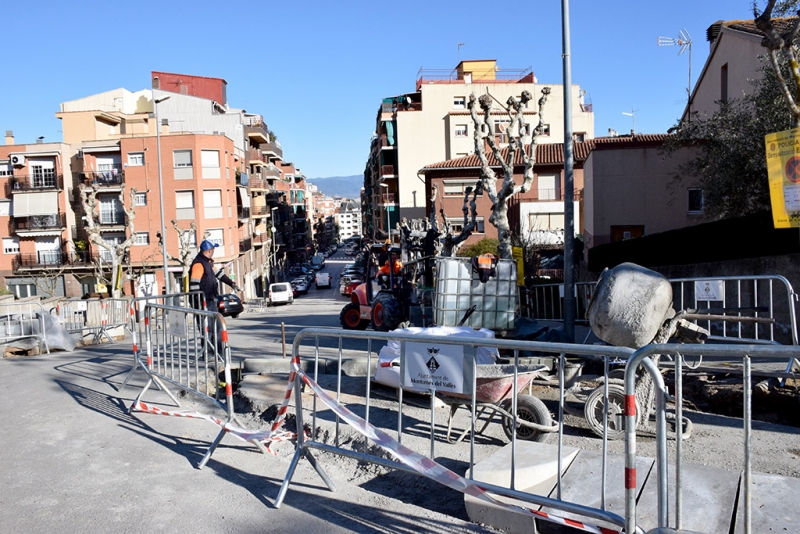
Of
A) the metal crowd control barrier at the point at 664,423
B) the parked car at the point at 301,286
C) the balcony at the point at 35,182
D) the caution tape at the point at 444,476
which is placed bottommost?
the parked car at the point at 301,286

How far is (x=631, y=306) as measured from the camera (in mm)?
5566

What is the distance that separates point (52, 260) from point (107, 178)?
711 cm

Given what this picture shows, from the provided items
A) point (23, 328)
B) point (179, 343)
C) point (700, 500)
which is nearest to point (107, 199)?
point (23, 328)

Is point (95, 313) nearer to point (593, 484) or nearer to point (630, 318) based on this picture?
point (630, 318)

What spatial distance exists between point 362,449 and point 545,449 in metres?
1.81

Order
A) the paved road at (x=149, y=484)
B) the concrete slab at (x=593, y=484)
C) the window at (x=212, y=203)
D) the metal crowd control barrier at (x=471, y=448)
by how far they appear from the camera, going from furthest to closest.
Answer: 1. the window at (x=212, y=203)
2. the paved road at (x=149, y=484)
3. the concrete slab at (x=593, y=484)
4. the metal crowd control barrier at (x=471, y=448)

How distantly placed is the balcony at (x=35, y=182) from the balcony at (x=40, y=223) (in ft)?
6.25

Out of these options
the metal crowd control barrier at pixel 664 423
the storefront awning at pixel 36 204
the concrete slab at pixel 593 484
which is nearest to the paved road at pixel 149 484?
the concrete slab at pixel 593 484

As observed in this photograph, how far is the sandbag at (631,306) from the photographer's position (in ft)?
18.2

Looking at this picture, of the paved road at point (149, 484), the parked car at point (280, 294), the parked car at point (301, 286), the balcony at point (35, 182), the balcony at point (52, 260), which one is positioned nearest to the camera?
the paved road at point (149, 484)

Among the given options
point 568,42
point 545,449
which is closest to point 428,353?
point 545,449

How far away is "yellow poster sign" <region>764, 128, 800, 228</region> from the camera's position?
830cm

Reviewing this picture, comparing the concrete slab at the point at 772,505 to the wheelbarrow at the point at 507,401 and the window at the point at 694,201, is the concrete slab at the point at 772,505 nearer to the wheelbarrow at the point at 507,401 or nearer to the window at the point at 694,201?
the wheelbarrow at the point at 507,401

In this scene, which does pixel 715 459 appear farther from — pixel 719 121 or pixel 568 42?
pixel 719 121
